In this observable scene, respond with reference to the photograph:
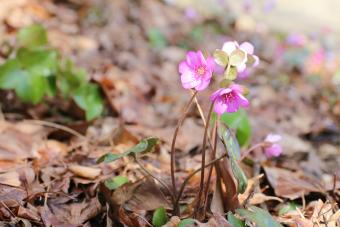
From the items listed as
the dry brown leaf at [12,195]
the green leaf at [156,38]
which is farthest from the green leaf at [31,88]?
the green leaf at [156,38]

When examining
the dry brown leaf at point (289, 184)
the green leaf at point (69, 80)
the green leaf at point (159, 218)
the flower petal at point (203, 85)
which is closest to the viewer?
the flower petal at point (203, 85)

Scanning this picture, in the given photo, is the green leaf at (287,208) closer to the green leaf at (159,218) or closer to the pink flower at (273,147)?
the pink flower at (273,147)

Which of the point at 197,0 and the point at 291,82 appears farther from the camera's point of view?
the point at 197,0

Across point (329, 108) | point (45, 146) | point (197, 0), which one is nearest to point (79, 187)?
point (45, 146)

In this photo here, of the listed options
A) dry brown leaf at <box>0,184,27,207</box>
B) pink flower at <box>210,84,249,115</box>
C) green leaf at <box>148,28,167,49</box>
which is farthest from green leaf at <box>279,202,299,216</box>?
green leaf at <box>148,28,167,49</box>

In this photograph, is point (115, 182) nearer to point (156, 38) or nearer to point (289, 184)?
point (289, 184)

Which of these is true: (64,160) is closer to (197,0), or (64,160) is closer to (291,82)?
(291,82)
